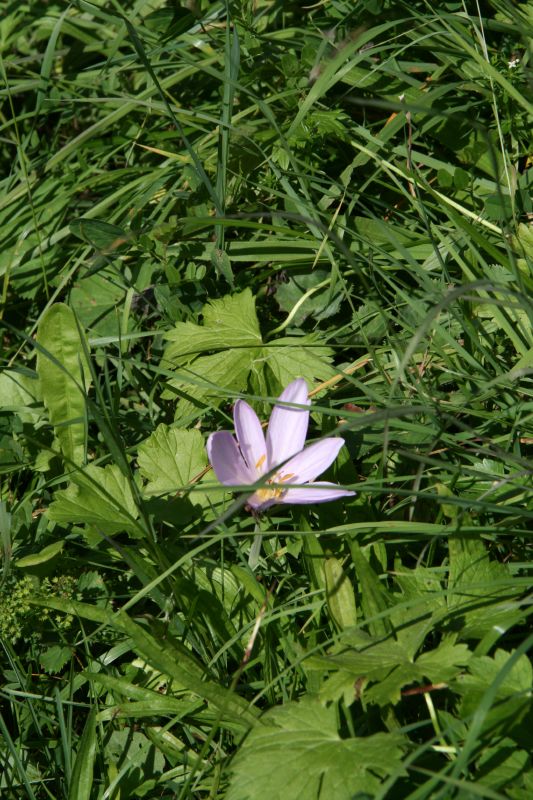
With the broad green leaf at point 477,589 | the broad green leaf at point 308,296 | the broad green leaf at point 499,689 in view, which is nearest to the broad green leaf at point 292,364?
the broad green leaf at point 308,296

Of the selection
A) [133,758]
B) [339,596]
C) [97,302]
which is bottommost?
[133,758]

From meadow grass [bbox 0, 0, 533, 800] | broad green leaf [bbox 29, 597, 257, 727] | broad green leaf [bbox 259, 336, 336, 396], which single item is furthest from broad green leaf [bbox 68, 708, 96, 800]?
broad green leaf [bbox 259, 336, 336, 396]

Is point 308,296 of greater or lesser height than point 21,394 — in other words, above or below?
above

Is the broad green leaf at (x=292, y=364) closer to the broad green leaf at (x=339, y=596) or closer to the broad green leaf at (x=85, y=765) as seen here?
the broad green leaf at (x=339, y=596)

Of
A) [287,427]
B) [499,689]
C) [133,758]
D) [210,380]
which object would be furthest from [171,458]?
[499,689]

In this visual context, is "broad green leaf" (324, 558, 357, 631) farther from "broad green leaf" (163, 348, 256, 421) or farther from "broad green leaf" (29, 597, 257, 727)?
"broad green leaf" (163, 348, 256, 421)

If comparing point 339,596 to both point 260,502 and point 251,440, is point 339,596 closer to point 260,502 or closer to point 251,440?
point 260,502
